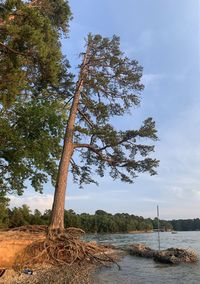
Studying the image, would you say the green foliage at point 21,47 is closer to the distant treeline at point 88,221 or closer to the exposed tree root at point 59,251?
the exposed tree root at point 59,251

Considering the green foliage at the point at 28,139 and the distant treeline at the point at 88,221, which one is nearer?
the green foliage at the point at 28,139

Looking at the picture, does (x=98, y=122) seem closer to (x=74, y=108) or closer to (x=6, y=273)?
(x=74, y=108)

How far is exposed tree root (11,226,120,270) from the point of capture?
14066 millimetres

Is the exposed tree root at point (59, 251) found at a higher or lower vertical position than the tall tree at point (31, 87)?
lower

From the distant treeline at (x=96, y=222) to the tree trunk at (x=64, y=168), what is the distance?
3659cm

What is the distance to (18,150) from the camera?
2145cm

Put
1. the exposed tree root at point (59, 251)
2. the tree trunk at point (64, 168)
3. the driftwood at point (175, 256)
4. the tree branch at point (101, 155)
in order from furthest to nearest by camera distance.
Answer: the tree branch at point (101, 155) → the driftwood at point (175, 256) → the tree trunk at point (64, 168) → the exposed tree root at point (59, 251)

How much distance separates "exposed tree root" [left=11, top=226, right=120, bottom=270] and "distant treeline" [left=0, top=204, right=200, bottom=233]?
38.9 m

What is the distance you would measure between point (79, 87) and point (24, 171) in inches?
244

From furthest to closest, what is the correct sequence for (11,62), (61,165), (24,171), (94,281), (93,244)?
(24,171), (61,165), (93,244), (11,62), (94,281)

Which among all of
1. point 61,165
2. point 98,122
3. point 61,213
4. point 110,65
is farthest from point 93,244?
point 110,65

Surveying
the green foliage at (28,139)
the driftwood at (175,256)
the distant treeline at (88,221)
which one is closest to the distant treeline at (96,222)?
the distant treeline at (88,221)

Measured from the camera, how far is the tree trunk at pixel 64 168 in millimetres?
16844

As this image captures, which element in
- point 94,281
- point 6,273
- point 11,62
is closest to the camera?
point 94,281
